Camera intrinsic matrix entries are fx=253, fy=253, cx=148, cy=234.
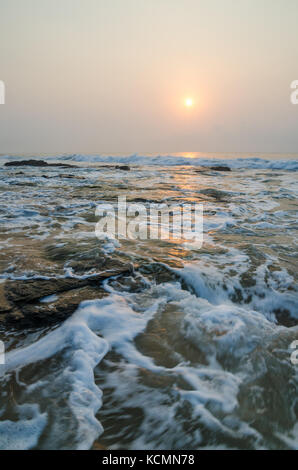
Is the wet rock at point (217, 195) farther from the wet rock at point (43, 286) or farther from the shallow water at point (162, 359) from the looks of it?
the wet rock at point (43, 286)

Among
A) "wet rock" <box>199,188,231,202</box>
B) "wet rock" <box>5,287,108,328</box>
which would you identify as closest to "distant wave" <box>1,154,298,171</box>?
"wet rock" <box>199,188,231,202</box>

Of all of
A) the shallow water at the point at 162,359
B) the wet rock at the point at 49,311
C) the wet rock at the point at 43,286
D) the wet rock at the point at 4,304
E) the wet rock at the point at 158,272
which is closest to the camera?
the shallow water at the point at 162,359

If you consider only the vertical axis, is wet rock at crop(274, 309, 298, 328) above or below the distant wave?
below

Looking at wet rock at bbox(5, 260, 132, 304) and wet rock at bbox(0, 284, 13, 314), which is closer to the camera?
wet rock at bbox(0, 284, 13, 314)

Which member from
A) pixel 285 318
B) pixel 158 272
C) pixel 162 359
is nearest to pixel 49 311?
pixel 162 359

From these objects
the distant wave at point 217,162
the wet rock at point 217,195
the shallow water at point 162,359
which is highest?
the distant wave at point 217,162

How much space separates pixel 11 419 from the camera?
1356mm

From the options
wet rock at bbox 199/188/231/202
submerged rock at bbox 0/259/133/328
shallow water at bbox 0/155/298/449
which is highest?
wet rock at bbox 199/188/231/202

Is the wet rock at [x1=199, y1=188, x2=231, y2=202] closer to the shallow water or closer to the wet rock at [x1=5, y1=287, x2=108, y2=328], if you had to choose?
the shallow water

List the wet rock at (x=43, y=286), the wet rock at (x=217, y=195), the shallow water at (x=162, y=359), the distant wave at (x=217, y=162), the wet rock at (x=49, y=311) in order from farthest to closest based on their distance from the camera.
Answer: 1. the distant wave at (x=217, y=162)
2. the wet rock at (x=217, y=195)
3. the wet rock at (x=43, y=286)
4. the wet rock at (x=49, y=311)
5. the shallow water at (x=162, y=359)

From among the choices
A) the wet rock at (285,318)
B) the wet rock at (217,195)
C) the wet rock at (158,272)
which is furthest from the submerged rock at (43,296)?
the wet rock at (217,195)

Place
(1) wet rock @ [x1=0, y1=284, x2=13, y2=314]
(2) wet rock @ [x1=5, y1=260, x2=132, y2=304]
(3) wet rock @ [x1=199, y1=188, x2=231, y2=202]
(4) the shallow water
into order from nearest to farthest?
(4) the shallow water → (1) wet rock @ [x1=0, y1=284, x2=13, y2=314] → (2) wet rock @ [x1=5, y1=260, x2=132, y2=304] → (3) wet rock @ [x1=199, y1=188, x2=231, y2=202]
